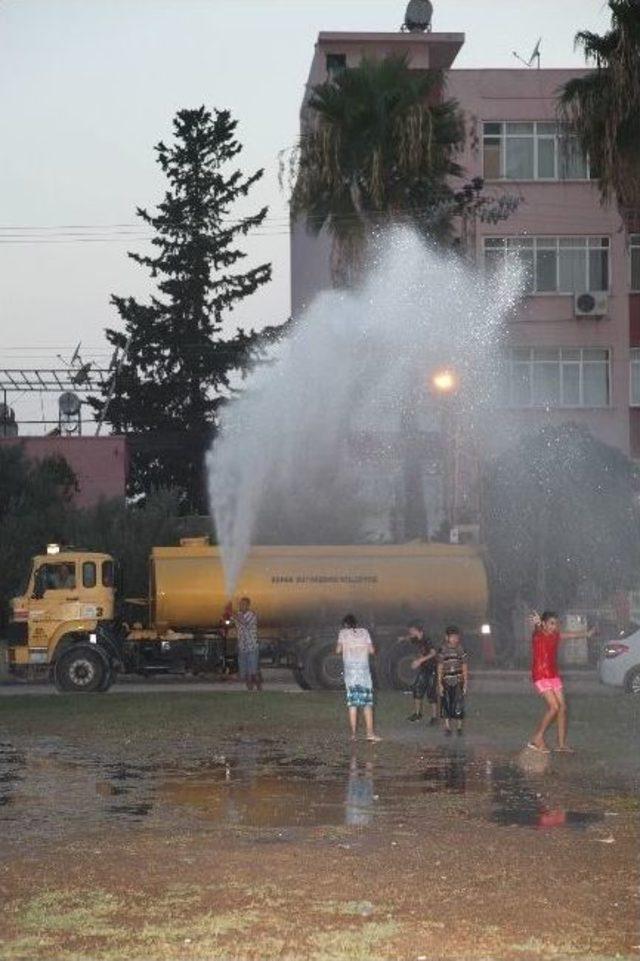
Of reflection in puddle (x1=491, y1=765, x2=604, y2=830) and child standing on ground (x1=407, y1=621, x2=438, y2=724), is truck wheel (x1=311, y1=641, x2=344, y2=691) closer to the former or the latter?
child standing on ground (x1=407, y1=621, x2=438, y2=724)

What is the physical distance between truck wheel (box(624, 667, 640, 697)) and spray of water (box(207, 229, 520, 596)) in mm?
13162

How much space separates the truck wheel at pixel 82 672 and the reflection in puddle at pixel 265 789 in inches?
432

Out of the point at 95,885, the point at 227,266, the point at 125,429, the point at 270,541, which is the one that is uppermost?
the point at 227,266

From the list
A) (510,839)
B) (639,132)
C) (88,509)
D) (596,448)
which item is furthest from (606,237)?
(510,839)

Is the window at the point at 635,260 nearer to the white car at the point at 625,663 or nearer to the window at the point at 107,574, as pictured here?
the white car at the point at 625,663

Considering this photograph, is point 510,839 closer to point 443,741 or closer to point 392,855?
point 392,855

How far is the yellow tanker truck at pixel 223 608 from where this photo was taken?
1414 inches

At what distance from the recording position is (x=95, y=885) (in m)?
13.5

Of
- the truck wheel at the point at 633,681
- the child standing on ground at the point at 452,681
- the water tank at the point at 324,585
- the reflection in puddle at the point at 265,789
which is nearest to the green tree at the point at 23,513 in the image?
the water tank at the point at 324,585

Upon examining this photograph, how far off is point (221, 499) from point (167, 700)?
9715 mm

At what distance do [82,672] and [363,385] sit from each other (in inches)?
749

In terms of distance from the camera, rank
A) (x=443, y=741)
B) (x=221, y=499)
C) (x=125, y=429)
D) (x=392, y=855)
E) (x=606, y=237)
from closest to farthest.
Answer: (x=392, y=855), (x=443, y=741), (x=221, y=499), (x=606, y=237), (x=125, y=429)

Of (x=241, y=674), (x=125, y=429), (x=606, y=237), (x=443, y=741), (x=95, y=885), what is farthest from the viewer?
(x=125, y=429)

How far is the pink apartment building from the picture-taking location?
5453 centimetres
